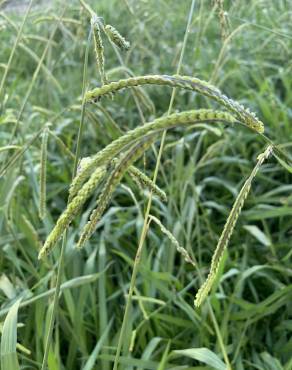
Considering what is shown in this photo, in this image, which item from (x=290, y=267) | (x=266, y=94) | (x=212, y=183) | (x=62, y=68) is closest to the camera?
(x=290, y=267)

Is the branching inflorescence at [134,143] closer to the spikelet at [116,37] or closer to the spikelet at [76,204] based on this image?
the spikelet at [76,204]

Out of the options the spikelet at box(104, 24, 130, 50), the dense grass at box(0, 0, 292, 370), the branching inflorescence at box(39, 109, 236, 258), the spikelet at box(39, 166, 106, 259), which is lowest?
the dense grass at box(0, 0, 292, 370)

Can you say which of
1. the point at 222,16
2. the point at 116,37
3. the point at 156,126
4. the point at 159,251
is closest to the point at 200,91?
the point at 156,126

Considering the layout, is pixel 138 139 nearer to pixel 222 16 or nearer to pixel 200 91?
pixel 200 91

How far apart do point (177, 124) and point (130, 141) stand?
5 centimetres

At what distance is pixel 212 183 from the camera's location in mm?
2188

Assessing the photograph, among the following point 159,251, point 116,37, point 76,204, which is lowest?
point 159,251

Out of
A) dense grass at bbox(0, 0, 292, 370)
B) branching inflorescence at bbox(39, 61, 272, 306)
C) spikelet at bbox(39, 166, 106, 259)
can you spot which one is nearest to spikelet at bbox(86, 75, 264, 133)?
branching inflorescence at bbox(39, 61, 272, 306)

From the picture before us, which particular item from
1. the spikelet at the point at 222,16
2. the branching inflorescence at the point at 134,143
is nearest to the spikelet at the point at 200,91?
the branching inflorescence at the point at 134,143

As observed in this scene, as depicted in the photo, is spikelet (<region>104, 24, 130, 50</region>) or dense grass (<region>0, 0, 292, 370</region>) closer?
spikelet (<region>104, 24, 130, 50</region>)

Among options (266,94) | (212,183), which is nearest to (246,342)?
(212,183)

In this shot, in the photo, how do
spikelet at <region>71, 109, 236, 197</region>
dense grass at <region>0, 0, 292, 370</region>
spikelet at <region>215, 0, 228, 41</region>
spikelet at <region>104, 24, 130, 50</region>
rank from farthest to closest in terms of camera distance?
dense grass at <region>0, 0, 292, 370</region>, spikelet at <region>215, 0, 228, 41</region>, spikelet at <region>104, 24, 130, 50</region>, spikelet at <region>71, 109, 236, 197</region>

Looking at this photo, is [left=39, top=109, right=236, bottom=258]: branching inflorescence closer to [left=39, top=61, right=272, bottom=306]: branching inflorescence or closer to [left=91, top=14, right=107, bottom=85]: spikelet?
[left=39, top=61, right=272, bottom=306]: branching inflorescence

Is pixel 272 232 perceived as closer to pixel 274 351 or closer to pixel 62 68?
pixel 274 351
